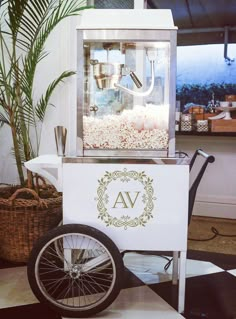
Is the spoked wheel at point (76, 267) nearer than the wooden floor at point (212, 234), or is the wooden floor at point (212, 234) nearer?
the spoked wheel at point (76, 267)

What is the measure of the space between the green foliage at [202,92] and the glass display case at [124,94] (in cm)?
233

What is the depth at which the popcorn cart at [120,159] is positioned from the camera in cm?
185

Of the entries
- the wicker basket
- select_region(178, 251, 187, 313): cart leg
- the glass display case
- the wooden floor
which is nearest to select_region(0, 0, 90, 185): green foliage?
the wicker basket

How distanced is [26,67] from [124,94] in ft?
2.69

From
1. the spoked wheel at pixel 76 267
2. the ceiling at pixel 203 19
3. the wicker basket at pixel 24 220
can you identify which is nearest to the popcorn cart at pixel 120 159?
the spoked wheel at pixel 76 267

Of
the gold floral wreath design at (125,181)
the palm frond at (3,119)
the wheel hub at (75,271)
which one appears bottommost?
the wheel hub at (75,271)

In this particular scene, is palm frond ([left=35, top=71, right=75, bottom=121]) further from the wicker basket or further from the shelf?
the shelf

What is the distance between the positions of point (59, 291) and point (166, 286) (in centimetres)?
60

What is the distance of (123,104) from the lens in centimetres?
196

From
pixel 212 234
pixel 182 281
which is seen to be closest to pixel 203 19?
pixel 212 234

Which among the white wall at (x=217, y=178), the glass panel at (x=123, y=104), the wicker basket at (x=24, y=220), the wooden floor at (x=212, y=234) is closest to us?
the glass panel at (x=123, y=104)

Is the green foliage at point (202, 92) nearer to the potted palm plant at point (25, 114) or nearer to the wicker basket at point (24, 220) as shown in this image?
the potted palm plant at point (25, 114)

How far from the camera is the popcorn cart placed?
6.08 ft

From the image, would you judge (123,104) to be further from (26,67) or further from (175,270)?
(175,270)
